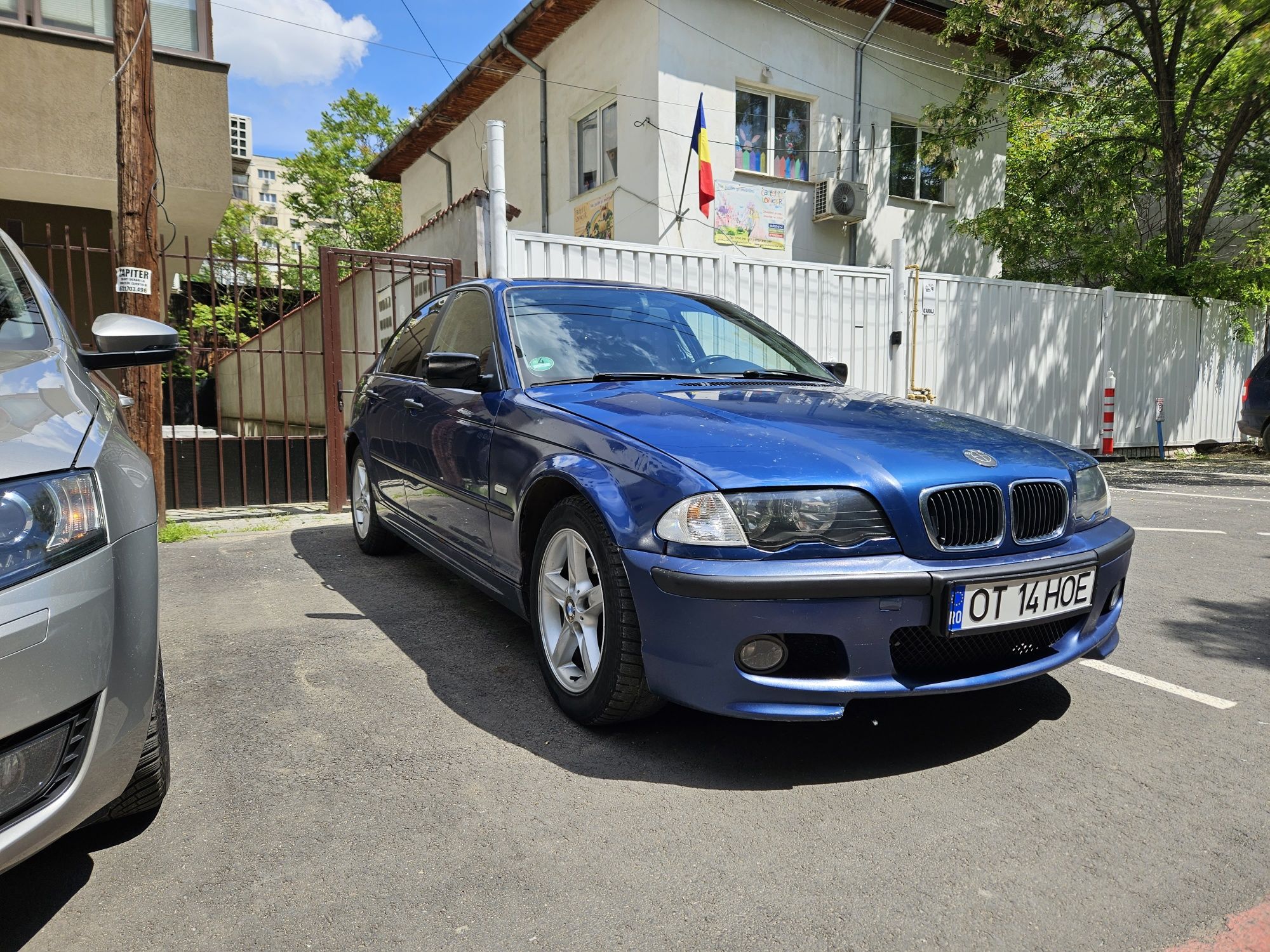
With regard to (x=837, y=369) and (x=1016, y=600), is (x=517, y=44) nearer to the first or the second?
(x=837, y=369)

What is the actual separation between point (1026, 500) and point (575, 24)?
13376 millimetres

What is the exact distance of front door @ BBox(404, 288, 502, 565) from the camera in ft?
11.7

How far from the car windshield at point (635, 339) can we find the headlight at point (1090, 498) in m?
1.30

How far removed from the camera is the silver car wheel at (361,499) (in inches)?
215

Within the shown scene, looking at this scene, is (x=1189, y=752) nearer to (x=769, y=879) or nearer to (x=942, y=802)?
(x=942, y=802)

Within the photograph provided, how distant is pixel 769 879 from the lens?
205 centimetres

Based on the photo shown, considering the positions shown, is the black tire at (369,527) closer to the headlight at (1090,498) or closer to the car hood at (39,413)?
the car hood at (39,413)

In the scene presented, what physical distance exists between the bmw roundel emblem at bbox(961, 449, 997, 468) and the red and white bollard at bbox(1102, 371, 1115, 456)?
449 inches

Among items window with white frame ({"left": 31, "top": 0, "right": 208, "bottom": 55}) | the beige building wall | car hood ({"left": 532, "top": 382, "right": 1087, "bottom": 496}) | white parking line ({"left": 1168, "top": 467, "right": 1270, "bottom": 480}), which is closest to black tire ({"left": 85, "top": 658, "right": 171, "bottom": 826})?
car hood ({"left": 532, "top": 382, "right": 1087, "bottom": 496})

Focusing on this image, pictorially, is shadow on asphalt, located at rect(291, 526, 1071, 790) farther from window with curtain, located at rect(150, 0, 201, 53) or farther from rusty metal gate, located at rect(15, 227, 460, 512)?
window with curtain, located at rect(150, 0, 201, 53)

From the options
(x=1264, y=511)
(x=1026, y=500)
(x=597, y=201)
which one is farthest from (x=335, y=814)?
(x=597, y=201)

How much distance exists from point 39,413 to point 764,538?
1715 mm

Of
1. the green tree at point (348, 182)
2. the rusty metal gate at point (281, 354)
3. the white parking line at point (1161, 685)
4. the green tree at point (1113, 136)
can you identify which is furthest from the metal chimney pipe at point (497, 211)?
the green tree at point (348, 182)

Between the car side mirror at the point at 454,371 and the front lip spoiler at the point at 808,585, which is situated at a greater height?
the car side mirror at the point at 454,371
